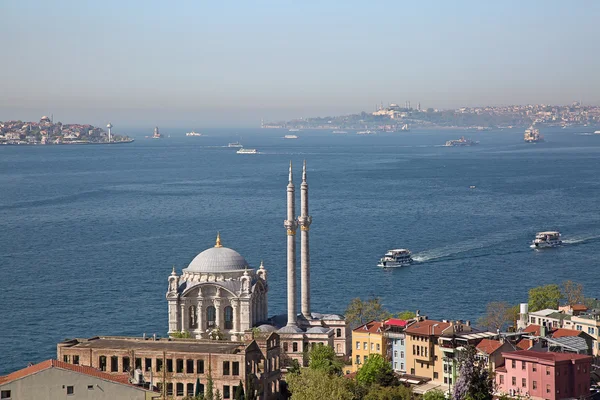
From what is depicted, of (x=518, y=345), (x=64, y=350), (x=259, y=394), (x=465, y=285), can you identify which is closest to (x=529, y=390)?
(x=518, y=345)

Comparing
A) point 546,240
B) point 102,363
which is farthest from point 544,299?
point 546,240

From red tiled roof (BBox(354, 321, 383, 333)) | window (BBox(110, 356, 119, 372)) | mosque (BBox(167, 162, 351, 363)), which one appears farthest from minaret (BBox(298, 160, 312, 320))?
window (BBox(110, 356, 119, 372))

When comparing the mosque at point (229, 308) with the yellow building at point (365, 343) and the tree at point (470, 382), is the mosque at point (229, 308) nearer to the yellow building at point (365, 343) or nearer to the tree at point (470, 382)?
the yellow building at point (365, 343)

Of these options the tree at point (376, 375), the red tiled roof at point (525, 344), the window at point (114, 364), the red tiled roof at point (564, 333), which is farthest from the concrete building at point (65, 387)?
the red tiled roof at point (564, 333)

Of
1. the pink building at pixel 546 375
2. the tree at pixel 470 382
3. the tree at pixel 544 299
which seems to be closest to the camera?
the tree at pixel 470 382

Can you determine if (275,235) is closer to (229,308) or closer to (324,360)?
(229,308)

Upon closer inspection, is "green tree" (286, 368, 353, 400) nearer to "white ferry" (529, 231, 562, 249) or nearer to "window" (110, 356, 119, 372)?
"window" (110, 356, 119, 372)

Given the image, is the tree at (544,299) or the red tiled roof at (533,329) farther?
the tree at (544,299)
